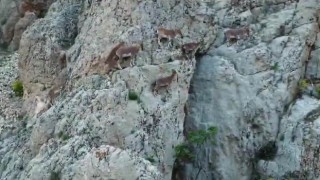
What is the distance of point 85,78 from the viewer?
29875mm

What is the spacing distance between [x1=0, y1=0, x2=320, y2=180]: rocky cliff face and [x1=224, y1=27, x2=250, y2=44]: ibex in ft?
0.18

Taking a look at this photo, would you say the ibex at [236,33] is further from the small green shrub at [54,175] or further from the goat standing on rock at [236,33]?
the small green shrub at [54,175]

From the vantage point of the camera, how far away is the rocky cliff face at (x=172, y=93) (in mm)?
27781

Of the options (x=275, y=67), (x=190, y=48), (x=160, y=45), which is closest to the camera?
(x=160, y=45)

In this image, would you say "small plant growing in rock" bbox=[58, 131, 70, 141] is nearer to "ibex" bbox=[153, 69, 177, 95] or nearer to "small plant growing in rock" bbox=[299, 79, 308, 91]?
"ibex" bbox=[153, 69, 177, 95]

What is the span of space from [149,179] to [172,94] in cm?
589

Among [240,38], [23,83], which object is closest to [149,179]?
[240,38]

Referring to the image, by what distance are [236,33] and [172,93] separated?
18.3ft

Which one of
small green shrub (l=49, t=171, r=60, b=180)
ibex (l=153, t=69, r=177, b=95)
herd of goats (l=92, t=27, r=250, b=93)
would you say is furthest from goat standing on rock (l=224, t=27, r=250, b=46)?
small green shrub (l=49, t=171, r=60, b=180)

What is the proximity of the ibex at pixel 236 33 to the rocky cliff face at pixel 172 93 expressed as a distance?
54 millimetres

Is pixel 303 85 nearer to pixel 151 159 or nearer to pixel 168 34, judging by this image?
pixel 168 34

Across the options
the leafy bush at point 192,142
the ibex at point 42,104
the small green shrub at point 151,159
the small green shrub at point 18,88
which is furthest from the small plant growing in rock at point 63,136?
the small green shrub at point 18,88

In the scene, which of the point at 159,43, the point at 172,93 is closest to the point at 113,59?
the point at 159,43

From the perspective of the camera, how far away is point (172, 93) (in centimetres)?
2936
